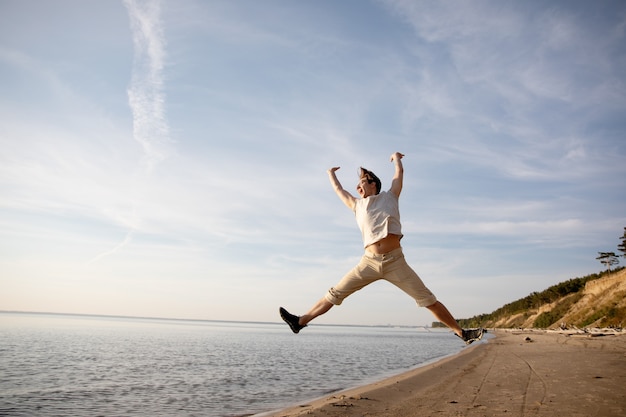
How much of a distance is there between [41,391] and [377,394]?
917 centimetres

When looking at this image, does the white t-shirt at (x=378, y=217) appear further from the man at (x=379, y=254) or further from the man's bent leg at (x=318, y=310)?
the man's bent leg at (x=318, y=310)

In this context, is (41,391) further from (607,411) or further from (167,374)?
(607,411)

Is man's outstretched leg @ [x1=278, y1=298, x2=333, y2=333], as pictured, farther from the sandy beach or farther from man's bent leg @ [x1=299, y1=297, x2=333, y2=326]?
the sandy beach

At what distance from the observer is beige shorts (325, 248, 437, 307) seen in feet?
16.0

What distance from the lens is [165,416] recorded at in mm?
8289

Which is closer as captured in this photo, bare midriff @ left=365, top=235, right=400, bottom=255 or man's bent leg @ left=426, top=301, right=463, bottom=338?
bare midriff @ left=365, top=235, right=400, bottom=255

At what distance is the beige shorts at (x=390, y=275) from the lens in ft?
16.0

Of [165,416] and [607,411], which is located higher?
[607,411]

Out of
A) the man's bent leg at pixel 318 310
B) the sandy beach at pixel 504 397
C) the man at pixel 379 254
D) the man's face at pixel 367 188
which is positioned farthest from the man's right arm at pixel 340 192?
the sandy beach at pixel 504 397

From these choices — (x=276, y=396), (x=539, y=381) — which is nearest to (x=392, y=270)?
(x=539, y=381)

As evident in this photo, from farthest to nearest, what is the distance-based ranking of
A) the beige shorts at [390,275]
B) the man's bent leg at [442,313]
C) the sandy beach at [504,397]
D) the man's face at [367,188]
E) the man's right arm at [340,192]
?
1. the sandy beach at [504,397]
2. the man's right arm at [340,192]
3. the man's face at [367,188]
4. the man's bent leg at [442,313]
5. the beige shorts at [390,275]

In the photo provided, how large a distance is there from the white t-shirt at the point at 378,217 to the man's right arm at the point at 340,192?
181 mm

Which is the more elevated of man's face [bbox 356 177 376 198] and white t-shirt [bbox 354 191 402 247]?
man's face [bbox 356 177 376 198]

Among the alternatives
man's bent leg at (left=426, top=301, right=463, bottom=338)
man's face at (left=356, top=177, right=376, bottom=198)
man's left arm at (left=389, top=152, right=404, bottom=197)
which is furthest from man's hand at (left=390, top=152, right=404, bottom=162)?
man's bent leg at (left=426, top=301, right=463, bottom=338)
